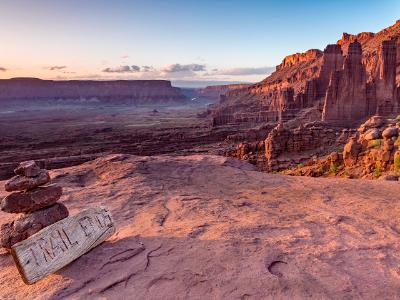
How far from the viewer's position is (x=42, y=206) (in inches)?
206

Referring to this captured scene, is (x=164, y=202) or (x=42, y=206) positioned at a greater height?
(x=42, y=206)

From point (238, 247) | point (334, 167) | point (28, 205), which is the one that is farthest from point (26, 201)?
point (334, 167)

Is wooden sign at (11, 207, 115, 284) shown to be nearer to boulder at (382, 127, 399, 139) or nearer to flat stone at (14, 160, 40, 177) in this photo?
flat stone at (14, 160, 40, 177)

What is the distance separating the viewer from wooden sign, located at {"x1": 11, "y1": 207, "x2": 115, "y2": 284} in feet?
13.2

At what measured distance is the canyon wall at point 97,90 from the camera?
17712cm

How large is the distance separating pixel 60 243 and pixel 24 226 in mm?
920

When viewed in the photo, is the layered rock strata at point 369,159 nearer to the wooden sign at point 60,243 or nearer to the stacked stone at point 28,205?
the wooden sign at point 60,243

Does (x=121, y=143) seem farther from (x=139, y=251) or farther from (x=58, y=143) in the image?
(x=139, y=251)

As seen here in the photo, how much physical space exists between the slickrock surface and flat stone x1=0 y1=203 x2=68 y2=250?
0.36 metres

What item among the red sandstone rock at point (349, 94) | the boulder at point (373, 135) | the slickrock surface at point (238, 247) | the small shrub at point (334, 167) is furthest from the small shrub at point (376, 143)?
the red sandstone rock at point (349, 94)

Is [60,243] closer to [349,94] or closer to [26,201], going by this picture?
[26,201]

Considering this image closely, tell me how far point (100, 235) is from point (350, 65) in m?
35.2

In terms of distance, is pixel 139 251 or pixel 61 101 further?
pixel 61 101

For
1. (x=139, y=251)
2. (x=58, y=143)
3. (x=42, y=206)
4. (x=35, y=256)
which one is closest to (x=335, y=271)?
(x=139, y=251)
